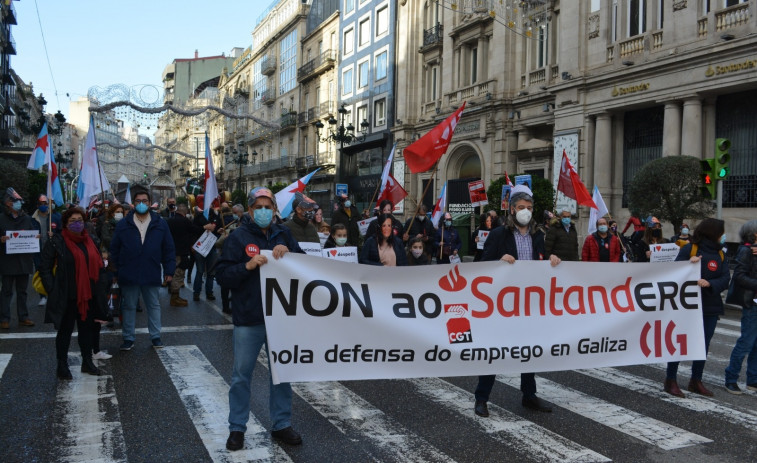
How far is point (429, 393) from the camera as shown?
614 cm

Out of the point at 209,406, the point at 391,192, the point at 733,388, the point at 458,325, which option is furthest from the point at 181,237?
the point at 733,388

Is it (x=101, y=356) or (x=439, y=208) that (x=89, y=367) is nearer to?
(x=101, y=356)

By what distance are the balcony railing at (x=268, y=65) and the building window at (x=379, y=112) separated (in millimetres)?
22455

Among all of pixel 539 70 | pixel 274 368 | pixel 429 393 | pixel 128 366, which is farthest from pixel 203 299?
pixel 539 70

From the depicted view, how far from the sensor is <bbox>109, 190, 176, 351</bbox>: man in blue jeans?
7.96 meters

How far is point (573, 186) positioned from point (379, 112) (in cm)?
2752

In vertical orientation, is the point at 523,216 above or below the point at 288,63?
below

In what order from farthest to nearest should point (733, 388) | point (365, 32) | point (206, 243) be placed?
point (365, 32)
point (206, 243)
point (733, 388)

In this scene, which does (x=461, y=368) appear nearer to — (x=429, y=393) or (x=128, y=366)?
(x=429, y=393)

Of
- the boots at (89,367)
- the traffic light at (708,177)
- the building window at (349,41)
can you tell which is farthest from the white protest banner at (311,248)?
the building window at (349,41)

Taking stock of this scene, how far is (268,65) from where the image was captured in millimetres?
60531

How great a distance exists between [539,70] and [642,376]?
2049cm

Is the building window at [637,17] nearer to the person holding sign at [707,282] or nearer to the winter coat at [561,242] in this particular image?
the winter coat at [561,242]

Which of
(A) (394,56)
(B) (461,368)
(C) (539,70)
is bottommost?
(B) (461,368)
